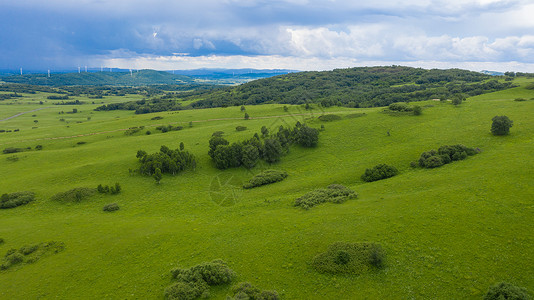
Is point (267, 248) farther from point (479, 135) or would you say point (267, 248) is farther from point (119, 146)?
point (119, 146)

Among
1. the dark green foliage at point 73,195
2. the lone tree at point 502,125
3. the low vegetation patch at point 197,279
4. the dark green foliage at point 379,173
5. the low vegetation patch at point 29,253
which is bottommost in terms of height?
the low vegetation patch at point 29,253

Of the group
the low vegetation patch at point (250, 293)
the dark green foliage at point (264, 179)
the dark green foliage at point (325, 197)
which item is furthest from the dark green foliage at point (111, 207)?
the low vegetation patch at point (250, 293)

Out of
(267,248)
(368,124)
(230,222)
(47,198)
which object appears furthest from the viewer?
(368,124)

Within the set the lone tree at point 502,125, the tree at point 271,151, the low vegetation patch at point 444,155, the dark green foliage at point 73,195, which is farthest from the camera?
the tree at point 271,151

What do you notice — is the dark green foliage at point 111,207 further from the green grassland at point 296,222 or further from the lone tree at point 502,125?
the lone tree at point 502,125

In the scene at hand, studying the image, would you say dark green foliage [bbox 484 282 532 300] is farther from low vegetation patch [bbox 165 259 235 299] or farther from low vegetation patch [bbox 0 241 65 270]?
low vegetation patch [bbox 0 241 65 270]

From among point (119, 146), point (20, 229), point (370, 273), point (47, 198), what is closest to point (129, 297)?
point (370, 273)
